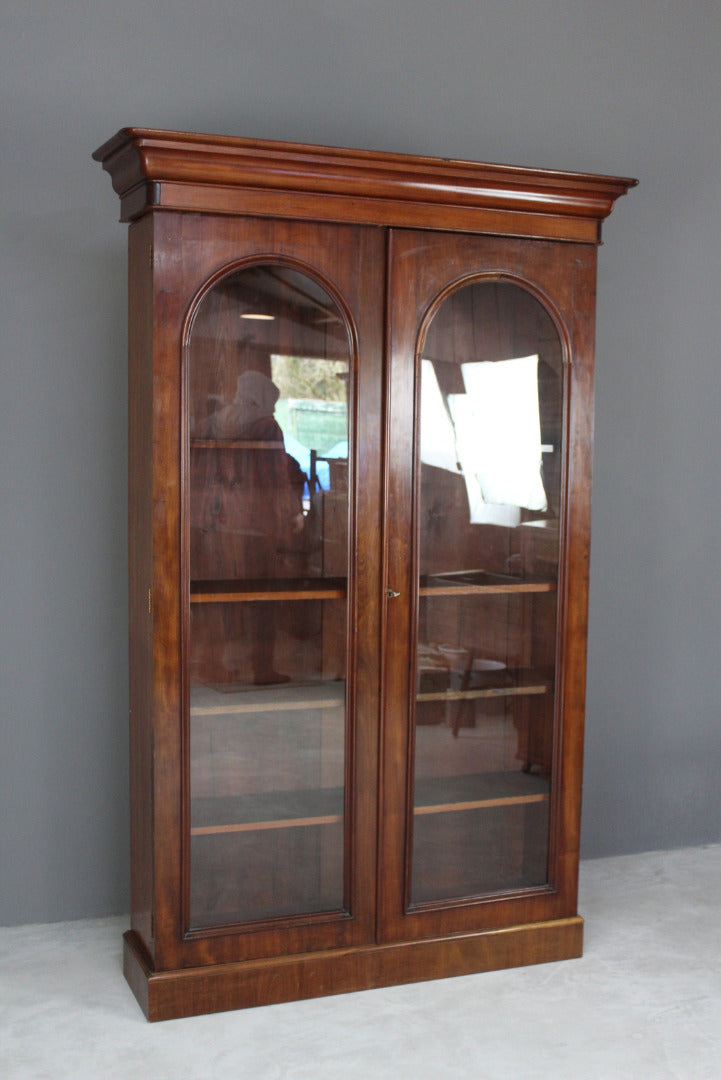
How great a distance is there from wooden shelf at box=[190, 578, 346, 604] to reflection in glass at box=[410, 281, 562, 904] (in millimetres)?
232

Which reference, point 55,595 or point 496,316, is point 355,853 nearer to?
point 55,595

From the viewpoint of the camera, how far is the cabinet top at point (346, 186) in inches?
93.0

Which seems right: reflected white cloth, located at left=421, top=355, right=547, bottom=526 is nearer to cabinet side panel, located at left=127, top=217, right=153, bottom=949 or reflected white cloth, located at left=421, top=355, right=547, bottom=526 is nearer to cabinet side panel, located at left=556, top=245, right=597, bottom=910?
cabinet side panel, located at left=556, top=245, right=597, bottom=910

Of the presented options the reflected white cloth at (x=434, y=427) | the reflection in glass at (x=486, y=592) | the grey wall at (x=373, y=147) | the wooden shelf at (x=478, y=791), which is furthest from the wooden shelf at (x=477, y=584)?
the grey wall at (x=373, y=147)

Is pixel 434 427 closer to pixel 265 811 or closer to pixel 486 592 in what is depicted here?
pixel 486 592

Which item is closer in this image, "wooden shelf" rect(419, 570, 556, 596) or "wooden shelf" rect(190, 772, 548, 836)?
"wooden shelf" rect(190, 772, 548, 836)

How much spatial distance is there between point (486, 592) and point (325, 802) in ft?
2.13

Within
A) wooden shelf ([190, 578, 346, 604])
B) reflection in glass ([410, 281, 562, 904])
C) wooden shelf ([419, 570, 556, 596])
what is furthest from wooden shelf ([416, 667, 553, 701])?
wooden shelf ([190, 578, 346, 604])

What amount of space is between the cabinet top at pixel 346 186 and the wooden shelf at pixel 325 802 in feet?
4.44

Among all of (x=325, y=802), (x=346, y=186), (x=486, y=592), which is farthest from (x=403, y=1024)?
(x=346, y=186)

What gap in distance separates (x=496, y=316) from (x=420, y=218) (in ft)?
0.99

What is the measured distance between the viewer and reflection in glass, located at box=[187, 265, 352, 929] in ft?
8.23

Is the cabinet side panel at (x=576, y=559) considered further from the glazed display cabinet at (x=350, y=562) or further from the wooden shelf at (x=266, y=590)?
the wooden shelf at (x=266, y=590)

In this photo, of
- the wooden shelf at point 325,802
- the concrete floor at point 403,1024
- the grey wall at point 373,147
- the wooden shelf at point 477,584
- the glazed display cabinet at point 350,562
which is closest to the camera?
the concrete floor at point 403,1024
